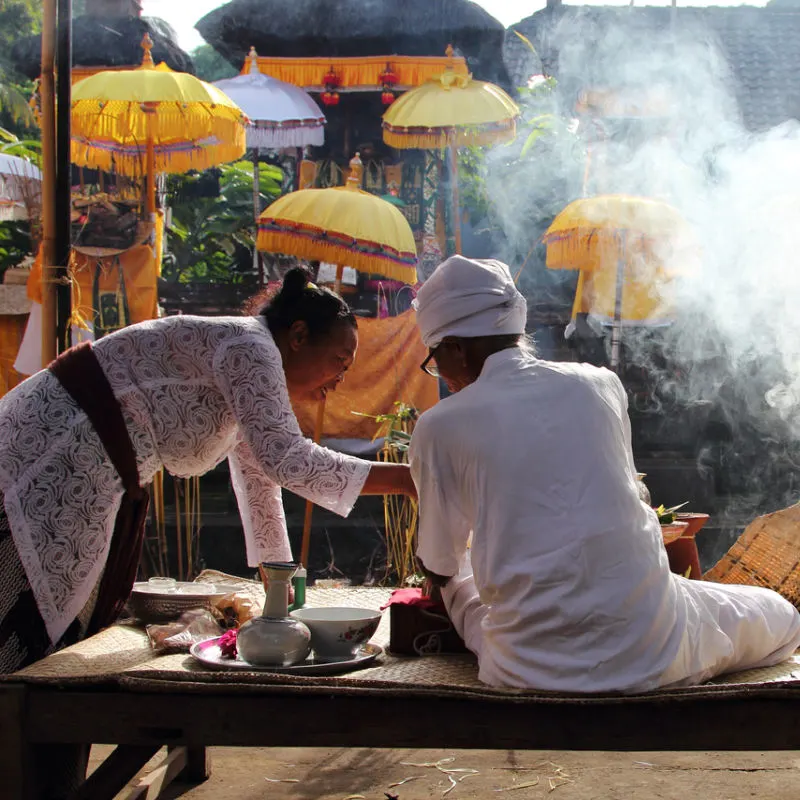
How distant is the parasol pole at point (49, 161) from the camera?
4344 millimetres

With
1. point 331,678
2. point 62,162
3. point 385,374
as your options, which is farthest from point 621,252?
point 331,678

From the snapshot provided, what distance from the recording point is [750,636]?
2859mm

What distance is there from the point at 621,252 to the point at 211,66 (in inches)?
1066

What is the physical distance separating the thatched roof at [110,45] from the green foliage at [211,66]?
60.1 ft

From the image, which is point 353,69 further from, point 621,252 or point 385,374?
point 385,374

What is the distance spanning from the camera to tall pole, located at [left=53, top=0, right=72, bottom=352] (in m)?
4.36

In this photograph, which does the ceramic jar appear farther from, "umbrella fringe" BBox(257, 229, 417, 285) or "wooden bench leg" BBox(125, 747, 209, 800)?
"umbrella fringe" BBox(257, 229, 417, 285)

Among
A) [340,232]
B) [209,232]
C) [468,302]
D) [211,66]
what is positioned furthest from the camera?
[211,66]

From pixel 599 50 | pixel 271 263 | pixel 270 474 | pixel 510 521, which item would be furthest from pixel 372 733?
pixel 599 50

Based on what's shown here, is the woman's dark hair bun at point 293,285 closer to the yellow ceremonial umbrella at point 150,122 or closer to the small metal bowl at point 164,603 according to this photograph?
the small metal bowl at point 164,603

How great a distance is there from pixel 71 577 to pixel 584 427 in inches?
61.1

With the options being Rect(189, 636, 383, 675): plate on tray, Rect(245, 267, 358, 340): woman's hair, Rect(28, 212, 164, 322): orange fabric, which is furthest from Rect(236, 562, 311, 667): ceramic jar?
Rect(28, 212, 164, 322): orange fabric

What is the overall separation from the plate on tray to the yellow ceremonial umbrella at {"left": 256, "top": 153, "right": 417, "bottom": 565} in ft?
15.9

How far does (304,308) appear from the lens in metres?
3.29
